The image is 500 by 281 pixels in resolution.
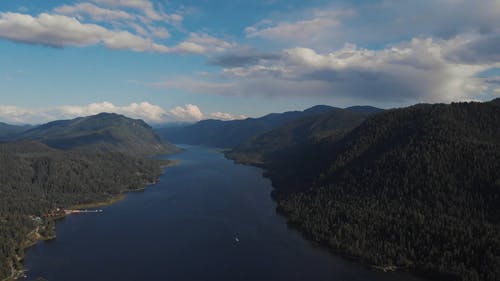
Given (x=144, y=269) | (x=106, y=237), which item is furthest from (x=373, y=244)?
(x=106, y=237)

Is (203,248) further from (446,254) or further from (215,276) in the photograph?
(446,254)

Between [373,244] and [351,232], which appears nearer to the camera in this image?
[373,244]

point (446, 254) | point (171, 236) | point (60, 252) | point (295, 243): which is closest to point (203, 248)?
point (171, 236)

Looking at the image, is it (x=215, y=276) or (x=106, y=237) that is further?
(x=106, y=237)

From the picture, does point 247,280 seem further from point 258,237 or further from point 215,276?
point 258,237

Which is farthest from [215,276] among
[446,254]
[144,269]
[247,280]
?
[446,254]

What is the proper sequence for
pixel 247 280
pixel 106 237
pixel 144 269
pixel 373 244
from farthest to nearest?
pixel 106 237 < pixel 373 244 < pixel 144 269 < pixel 247 280

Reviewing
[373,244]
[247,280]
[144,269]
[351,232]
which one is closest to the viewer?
[247,280]

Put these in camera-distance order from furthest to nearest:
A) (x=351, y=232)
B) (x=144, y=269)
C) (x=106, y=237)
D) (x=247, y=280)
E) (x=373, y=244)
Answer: (x=106, y=237), (x=351, y=232), (x=373, y=244), (x=144, y=269), (x=247, y=280)

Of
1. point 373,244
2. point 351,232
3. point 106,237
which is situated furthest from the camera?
point 106,237
